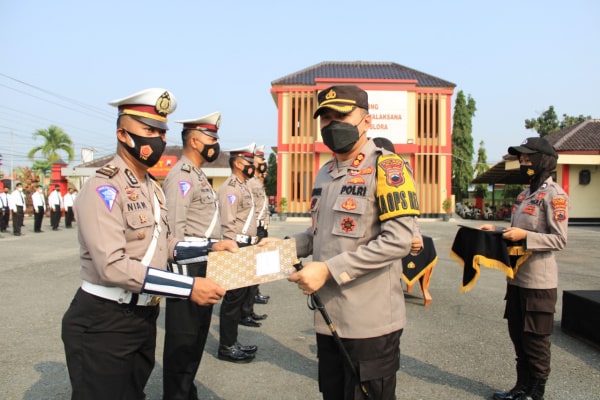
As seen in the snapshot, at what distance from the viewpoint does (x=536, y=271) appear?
11.7 feet

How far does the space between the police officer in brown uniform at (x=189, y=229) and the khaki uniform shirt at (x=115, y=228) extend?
2.03 ft

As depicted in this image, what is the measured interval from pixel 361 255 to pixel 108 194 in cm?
132

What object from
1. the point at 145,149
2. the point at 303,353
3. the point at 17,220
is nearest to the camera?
the point at 145,149

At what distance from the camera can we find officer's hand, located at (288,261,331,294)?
6.90ft

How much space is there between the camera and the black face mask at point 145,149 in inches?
100

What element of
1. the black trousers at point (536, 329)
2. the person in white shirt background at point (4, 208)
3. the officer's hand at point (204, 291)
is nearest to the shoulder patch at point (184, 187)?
the officer's hand at point (204, 291)

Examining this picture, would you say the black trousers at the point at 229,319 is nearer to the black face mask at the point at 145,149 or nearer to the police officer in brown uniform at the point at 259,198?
the police officer in brown uniform at the point at 259,198

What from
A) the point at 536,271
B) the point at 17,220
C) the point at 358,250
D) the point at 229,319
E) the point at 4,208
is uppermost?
the point at 358,250

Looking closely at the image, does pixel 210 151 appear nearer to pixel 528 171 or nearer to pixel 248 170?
pixel 248 170

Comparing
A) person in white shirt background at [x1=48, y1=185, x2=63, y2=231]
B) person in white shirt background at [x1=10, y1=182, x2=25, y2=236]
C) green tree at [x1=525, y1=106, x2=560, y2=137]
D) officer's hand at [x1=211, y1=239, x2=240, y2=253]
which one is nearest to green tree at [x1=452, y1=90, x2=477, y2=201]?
green tree at [x1=525, y1=106, x2=560, y2=137]

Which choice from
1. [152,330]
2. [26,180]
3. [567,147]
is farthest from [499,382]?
[26,180]

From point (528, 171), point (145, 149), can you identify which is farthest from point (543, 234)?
point (145, 149)

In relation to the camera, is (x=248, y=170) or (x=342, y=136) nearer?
(x=342, y=136)

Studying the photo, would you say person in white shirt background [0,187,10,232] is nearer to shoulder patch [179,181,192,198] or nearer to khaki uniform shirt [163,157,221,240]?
khaki uniform shirt [163,157,221,240]
